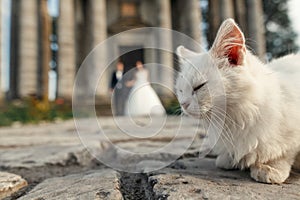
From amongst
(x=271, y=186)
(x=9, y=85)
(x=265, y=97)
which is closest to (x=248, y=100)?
(x=265, y=97)

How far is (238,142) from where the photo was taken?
1.11 m

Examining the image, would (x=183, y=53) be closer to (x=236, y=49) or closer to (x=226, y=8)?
(x=236, y=49)

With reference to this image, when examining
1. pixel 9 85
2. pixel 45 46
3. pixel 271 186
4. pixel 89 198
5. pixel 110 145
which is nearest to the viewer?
pixel 89 198

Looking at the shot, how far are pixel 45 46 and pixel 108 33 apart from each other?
14.6 ft

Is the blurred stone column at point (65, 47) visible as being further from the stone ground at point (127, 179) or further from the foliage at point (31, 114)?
the stone ground at point (127, 179)

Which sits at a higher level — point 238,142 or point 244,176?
point 238,142

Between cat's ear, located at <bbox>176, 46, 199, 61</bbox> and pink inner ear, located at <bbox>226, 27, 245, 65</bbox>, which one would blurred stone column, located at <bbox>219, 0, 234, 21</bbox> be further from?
pink inner ear, located at <bbox>226, 27, 245, 65</bbox>

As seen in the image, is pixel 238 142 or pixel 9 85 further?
pixel 9 85

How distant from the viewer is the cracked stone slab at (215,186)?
878mm

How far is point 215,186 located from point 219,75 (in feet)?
1.28

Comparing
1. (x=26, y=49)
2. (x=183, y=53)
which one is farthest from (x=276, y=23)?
(x=183, y=53)

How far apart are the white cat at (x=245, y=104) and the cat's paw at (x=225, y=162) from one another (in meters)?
0.12

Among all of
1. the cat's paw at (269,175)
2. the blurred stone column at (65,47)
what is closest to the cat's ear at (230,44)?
the cat's paw at (269,175)

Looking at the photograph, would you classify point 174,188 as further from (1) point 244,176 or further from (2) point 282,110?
(2) point 282,110
